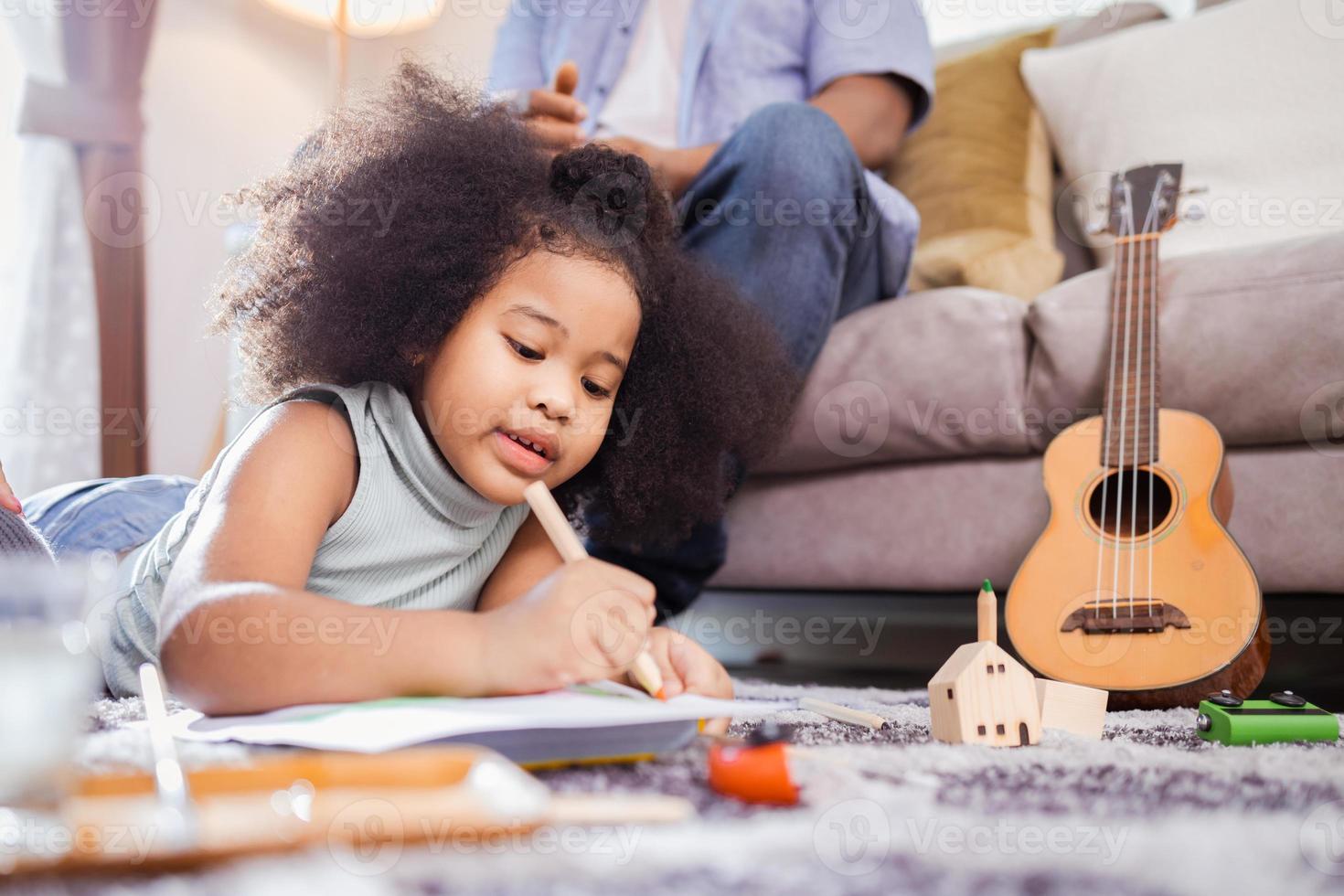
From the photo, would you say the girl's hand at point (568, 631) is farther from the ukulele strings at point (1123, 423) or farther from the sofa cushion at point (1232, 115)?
the sofa cushion at point (1232, 115)

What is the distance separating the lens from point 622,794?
0.48m

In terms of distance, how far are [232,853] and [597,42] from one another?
1537 mm

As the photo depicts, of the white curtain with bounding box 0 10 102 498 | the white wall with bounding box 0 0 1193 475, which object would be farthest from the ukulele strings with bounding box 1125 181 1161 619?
the white curtain with bounding box 0 10 102 498

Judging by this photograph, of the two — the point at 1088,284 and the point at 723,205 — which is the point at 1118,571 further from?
the point at 723,205

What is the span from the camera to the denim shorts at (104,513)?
1.05 m

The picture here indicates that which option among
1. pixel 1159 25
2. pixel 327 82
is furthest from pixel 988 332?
pixel 327 82

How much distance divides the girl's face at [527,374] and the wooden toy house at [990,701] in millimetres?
350

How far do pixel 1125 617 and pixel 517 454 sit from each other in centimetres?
59

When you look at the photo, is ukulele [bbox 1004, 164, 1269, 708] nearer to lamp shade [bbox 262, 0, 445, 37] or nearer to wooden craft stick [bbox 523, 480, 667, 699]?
wooden craft stick [bbox 523, 480, 667, 699]

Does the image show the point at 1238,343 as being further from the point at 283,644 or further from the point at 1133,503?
the point at 283,644

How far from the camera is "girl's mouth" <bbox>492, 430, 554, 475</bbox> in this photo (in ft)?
2.55

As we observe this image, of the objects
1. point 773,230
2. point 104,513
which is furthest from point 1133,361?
point 104,513

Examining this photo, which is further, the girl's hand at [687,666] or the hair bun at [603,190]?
the hair bun at [603,190]

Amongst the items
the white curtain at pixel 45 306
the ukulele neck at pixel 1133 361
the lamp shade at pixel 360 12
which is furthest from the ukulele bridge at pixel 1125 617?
the lamp shade at pixel 360 12
